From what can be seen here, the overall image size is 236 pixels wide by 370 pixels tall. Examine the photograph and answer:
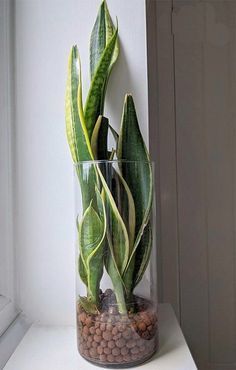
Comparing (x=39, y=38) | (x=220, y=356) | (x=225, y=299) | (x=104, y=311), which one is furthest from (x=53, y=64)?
(x=220, y=356)

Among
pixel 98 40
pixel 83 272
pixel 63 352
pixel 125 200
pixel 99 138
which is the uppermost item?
pixel 98 40

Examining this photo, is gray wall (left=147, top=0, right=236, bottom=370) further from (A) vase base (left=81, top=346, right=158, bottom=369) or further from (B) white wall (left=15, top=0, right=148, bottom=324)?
(A) vase base (left=81, top=346, right=158, bottom=369)

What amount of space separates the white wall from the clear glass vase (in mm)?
151

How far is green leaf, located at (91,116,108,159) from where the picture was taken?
2.00 ft

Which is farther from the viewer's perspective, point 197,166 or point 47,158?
point 197,166

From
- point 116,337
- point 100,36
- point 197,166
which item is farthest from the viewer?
point 197,166

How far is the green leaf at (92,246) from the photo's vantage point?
22.8 inches

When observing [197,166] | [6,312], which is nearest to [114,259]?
[6,312]

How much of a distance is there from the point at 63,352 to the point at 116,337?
5.5 inches

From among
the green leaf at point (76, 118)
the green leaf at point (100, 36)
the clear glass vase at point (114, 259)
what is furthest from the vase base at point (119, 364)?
the green leaf at point (100, 36)

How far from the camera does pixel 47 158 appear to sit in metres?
0.77

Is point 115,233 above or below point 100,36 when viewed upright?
below

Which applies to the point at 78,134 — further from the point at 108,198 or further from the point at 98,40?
the point at 98,40

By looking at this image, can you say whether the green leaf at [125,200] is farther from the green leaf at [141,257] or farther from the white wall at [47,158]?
the white wall at [47,158]
